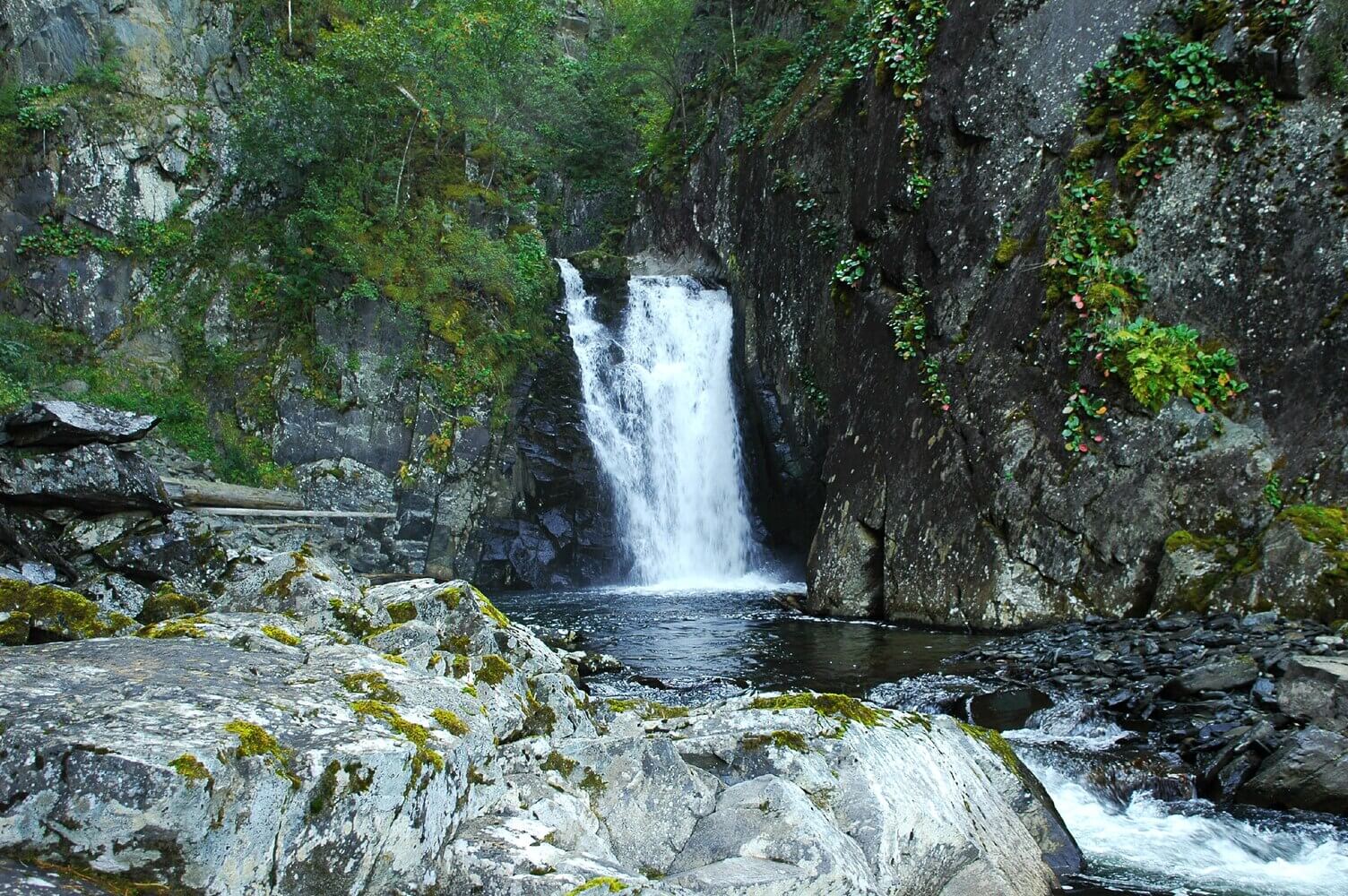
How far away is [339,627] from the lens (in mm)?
5629

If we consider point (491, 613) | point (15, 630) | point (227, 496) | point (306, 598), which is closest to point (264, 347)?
point (227, 496)

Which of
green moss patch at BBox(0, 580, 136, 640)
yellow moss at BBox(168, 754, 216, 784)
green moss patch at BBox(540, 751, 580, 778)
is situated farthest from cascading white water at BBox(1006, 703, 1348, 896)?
green moss patch at BBox(0, 580, 136, 640)

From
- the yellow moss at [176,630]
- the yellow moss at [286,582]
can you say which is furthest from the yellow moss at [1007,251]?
the yellow moss at [176,630]

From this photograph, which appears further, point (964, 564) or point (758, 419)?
point (758, 419)

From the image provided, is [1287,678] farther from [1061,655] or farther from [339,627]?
[339,627]

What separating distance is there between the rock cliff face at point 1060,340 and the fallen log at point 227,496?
9685 millimetres

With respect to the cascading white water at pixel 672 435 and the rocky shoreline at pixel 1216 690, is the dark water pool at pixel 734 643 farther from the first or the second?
the cascading white water at pixel 672 435

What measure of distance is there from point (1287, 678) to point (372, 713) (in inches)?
270

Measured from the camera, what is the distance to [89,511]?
9.58m

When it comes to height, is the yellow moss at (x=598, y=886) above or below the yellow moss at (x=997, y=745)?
above

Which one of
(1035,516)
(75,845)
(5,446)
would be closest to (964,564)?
(1035,516)

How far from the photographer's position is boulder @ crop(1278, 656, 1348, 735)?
6141 mm

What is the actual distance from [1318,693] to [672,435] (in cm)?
1438

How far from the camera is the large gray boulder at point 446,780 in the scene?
2.61 meters
